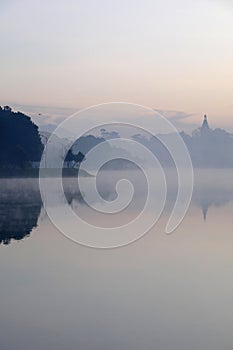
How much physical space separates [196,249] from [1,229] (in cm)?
584

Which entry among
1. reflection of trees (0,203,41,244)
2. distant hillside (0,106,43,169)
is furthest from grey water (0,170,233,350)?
distant hillside (0,106,43,169)

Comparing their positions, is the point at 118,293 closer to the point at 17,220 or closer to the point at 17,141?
the point at 17,220

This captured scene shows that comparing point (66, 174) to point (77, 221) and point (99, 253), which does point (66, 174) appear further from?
point (99, 253)

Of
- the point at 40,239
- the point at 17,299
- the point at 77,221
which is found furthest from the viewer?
the point at 77,221

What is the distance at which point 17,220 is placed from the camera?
706 inches

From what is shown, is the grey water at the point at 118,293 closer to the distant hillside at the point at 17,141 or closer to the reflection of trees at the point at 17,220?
the reflection of trees at the point at 17,220

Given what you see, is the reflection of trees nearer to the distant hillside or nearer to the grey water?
the grey water

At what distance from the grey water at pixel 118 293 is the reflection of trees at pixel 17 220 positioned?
0.16 m

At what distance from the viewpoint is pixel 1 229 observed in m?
15.7

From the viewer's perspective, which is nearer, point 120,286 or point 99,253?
point 120,286

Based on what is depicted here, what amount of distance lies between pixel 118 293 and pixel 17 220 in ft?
32.1

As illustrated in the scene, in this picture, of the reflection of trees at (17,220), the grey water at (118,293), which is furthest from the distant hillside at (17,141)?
the grey water at (118,293)

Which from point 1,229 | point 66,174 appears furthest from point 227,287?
point 66,174

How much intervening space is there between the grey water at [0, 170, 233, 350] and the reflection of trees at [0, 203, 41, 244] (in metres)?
0.16
